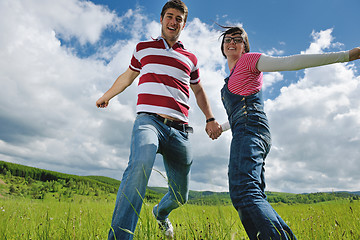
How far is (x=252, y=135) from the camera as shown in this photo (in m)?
2.43

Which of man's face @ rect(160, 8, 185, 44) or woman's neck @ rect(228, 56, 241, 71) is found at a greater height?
man's face @ rect(160, 8, 185, 44)

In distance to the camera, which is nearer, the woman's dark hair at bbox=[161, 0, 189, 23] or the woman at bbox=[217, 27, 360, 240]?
the woman at bbox=[217, 27, 360, 240]

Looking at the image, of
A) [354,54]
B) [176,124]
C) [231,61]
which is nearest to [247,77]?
[231,61]

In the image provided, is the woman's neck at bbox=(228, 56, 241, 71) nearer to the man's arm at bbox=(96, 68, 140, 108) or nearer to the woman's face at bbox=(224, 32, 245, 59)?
the woman's face at bbox=(224, 32, 245, 59)

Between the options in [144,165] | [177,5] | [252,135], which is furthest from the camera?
[177,5]

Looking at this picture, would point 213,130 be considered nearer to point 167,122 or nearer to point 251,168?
point 167,122

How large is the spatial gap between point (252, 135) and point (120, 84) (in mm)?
2536

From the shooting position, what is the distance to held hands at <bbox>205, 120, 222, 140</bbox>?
3.95 metres

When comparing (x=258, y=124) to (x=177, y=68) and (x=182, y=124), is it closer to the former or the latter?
(x=182, y=124)

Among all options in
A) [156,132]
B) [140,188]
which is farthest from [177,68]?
[140,188]

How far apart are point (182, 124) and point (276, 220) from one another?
1713mm

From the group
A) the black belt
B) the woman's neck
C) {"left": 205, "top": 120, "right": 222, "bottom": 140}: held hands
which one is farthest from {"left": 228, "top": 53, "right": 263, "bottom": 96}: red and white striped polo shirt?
{"left": 205, "top": 120, "right": 222, "bottom": 140}: held hands

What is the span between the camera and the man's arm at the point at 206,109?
3967mm

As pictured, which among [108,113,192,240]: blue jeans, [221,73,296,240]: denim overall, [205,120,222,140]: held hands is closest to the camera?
[221,73,296,240]: denim overall
